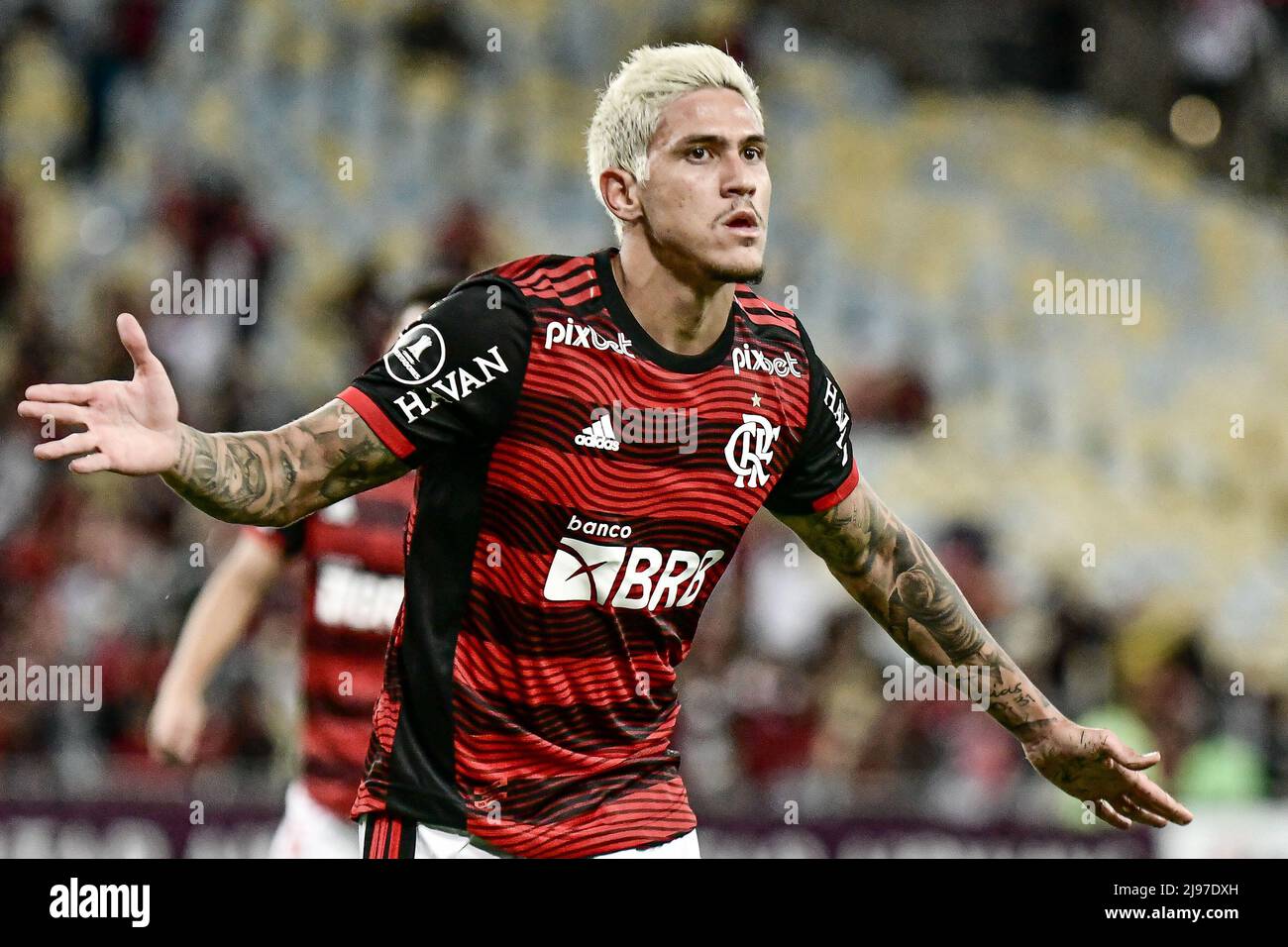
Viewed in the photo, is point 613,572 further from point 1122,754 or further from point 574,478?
point 1122,754

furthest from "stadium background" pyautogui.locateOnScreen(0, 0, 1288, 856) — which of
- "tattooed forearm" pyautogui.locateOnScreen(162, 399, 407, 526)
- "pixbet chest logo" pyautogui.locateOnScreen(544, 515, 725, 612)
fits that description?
"tattooed forearm" pyautogui.locateOnScreen(162, 399, 407, 526)

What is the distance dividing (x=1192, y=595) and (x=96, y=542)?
6.87 meters

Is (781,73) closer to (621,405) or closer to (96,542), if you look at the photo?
(96,542)

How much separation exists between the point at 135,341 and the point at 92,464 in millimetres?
280

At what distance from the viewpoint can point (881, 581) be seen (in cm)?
429

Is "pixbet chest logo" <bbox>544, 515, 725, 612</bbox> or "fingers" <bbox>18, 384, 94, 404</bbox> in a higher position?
"fingers" <bbox>18, 384, 94, 404</bbox>

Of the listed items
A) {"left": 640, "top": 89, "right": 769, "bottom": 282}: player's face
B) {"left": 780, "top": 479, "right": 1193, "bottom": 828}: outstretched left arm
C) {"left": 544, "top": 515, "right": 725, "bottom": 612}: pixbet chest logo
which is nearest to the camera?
{"left": 544, "top": 515, "right": 725, "bottom": 612}: pixbet chest logo

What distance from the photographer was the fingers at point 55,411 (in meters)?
3.16

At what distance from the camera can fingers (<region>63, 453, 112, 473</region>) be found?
3.11m

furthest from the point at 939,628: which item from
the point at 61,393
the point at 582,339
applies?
the point at 61,393

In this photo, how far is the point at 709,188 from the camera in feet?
12.8

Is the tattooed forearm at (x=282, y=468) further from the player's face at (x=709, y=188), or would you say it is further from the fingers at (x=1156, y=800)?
the fingers at (x=1156, y=800)

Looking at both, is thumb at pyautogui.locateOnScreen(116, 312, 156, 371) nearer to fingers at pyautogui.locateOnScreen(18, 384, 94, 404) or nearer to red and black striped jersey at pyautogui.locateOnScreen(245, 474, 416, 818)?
fingers at pyautogui.locateOnScreen(18, 384, 94, 404)

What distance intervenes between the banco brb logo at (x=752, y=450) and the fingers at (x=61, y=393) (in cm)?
142
